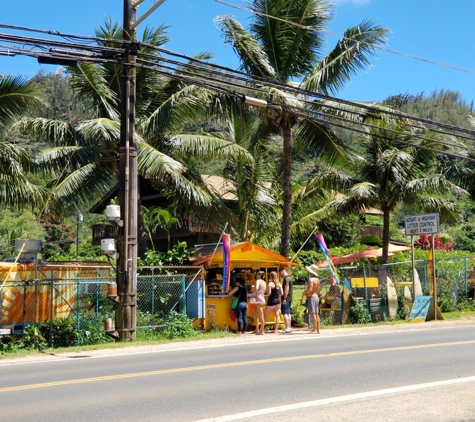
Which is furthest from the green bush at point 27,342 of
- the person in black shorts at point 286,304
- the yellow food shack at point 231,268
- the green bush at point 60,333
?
the person in black shorts at point 286,304

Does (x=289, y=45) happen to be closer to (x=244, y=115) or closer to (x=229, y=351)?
(x=244, y=115)

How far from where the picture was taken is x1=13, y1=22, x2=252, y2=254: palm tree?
68.7 ft

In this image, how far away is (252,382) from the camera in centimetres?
1024

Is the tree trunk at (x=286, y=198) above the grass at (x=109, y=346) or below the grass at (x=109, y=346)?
above

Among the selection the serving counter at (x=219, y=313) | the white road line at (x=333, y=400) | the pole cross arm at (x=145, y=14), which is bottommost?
Answer: the white road line at (x=333, y=400)

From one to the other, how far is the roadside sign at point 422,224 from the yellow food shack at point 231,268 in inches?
176

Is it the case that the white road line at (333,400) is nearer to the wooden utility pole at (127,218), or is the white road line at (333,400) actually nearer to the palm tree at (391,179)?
the wooden utility pole at (127,218)

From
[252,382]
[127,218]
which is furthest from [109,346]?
[252,382]

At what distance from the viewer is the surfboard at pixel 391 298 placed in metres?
21.5

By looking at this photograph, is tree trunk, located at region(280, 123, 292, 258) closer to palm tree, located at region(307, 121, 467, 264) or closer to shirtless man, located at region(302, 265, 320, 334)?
shirtless man, located at region(302, 265, 320, 334)

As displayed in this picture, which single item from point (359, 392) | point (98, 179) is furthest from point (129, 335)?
point (359, 392)

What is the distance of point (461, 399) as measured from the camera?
8586 mm

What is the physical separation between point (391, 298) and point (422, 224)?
2.70 meters

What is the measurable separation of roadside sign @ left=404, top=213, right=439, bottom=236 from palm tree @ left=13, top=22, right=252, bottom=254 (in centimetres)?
592
